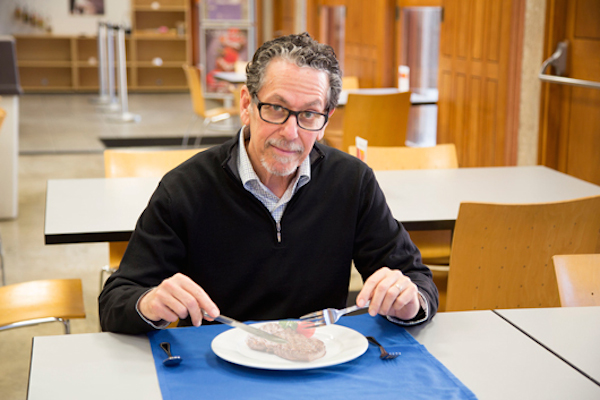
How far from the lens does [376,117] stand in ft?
14.7

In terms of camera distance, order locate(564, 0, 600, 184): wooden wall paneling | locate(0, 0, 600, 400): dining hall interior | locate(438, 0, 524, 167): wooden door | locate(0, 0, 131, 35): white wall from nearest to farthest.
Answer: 1. locate(0, 0, 600, 400): dining hall interior
2. locate(564, 0, 600, 184): wooden wall paneling
3. locate(438, 0, 524, 167): wooden door
4. locate(0, 0, 131, 35): white wall

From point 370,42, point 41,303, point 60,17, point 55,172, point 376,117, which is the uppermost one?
point 60,17

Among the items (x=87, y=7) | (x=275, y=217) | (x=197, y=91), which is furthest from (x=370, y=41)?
(x=87, y=7)

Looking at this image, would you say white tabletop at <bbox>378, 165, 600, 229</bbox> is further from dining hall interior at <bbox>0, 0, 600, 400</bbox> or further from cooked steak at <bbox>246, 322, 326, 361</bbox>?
cooked steak at <bbox>246, 322, 326, 361</bbox>

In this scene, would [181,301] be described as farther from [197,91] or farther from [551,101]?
[197,91]

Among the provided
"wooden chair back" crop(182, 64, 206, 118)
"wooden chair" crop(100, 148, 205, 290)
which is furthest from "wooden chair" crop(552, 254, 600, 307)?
"wooden chair back" crop(182, 64, 206, 118)

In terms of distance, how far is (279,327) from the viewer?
1.24 meters

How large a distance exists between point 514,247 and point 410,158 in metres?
1.28

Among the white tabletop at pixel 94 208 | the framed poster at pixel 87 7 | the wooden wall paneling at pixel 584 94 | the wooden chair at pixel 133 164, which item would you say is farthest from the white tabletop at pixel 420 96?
the framed poster at pixel 87 7

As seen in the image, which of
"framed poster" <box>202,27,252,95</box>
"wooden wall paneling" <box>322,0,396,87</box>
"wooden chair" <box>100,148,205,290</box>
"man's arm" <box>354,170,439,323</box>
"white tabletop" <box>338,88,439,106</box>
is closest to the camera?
"man's arm" <box>354,170,439,323</box>

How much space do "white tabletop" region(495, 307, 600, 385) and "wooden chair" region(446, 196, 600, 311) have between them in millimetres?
472

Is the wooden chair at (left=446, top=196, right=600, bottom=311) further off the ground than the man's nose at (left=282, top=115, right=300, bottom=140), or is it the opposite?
the man's nose at (left=282, top=115, right=300, bottom=140)

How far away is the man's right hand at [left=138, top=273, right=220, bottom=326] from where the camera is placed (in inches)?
Result: 45.3

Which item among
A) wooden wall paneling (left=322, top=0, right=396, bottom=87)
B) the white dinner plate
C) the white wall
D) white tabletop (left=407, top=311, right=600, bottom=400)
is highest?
the white wall
